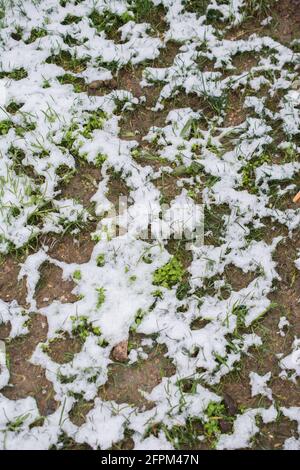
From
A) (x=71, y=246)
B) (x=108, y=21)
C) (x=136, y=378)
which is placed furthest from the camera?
(x=108, y=21)

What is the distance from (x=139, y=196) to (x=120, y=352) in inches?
46.6

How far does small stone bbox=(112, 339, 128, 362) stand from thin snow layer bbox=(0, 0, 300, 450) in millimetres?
54

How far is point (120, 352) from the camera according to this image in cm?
313

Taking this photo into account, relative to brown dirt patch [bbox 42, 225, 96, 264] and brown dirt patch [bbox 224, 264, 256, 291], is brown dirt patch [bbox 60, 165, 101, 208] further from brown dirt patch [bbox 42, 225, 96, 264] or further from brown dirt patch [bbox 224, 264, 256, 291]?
brown dirt patch [bbox 224, 264, 256, 291]

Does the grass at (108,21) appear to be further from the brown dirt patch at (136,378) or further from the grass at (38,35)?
the brown dirt patch at (136,378)

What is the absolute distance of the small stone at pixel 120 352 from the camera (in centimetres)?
312

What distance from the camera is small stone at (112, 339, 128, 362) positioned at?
10.2ft

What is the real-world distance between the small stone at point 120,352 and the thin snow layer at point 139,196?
54mm

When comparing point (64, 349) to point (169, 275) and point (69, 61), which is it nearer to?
point (169, 275)

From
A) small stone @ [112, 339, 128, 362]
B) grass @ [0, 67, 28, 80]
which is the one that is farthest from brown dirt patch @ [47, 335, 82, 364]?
grass @ [0, 67, 28, 80]

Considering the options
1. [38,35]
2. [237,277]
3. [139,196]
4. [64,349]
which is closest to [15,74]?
[38,35]

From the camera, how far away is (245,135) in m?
3.94

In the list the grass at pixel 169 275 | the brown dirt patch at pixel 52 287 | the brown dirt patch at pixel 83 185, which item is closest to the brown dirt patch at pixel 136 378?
the grass at pixel 169 275
